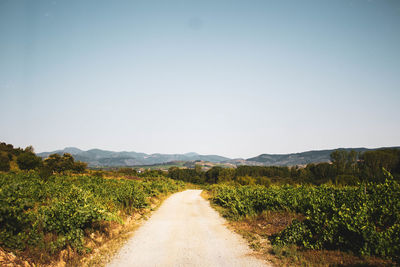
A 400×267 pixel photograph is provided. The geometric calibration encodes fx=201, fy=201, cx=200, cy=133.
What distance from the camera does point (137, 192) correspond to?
15.1m

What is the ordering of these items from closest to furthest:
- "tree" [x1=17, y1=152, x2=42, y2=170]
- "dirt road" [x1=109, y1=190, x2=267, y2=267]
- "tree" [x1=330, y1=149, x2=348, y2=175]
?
"dirt road" [x1=109, y1=190, x2=267, y2=267] → "tree" [x1=17, y1=152, x2=42, y2=170] → "tree" [x1=330, y1=149, x2=348, y2=175]

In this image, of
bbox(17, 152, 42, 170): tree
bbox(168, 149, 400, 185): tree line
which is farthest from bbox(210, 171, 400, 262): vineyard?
bbox(17, 152, 42, 170): tree

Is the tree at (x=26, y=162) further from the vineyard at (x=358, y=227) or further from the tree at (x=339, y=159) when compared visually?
the tree at (x=339, y=159)

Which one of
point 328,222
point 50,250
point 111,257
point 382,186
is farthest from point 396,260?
point 50,250

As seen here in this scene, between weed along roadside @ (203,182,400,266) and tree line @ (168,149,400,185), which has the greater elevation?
weed along roadside @ (203,182,400,266)

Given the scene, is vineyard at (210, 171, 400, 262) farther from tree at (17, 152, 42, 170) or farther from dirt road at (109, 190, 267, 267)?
tree at (17, 152, 42, 170)

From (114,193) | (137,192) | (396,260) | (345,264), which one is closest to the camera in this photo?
(396,260)

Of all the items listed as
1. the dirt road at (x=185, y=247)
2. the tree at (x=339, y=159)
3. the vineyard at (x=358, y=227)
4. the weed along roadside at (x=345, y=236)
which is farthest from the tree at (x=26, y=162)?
the tree at (x=339, y=159)

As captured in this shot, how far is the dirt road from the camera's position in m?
6.73

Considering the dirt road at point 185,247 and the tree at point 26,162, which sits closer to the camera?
the dirt road at point 185,247

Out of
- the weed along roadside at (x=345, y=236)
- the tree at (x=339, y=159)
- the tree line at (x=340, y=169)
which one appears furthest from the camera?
the tree at (x=339, y=159)

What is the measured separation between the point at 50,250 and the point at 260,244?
297 inches

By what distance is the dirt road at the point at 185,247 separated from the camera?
22.1ft

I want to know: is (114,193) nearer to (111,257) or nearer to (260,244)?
(111,257)
